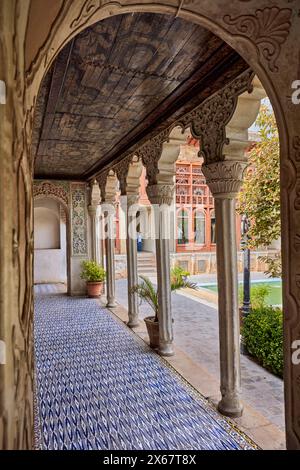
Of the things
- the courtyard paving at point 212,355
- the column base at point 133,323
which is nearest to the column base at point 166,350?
the courtyard paving at point 212,355

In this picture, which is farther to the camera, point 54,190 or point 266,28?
point 54,190

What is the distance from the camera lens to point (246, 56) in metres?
1.72

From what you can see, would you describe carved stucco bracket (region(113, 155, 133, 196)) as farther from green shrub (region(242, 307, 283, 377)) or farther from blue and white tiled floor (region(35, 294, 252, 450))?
green shrub (region(242, 307, 283, 377))

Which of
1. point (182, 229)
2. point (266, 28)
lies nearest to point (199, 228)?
point (182, 229)

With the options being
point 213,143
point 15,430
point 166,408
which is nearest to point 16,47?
point 15,430

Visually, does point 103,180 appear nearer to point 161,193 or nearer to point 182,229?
point 161,193

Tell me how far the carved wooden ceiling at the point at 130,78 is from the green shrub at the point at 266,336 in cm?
294

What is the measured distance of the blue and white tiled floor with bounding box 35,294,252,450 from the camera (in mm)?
2697

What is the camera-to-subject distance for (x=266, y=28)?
1602 millimetres

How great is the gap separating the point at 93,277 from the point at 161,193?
4.78 meters

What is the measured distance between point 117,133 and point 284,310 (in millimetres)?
3872

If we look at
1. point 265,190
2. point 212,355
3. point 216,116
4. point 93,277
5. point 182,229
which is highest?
point 216,116

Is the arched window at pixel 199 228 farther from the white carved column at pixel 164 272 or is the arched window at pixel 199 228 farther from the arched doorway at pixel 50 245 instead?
the white carved column at pixel 164 272

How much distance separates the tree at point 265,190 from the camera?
189 inches
